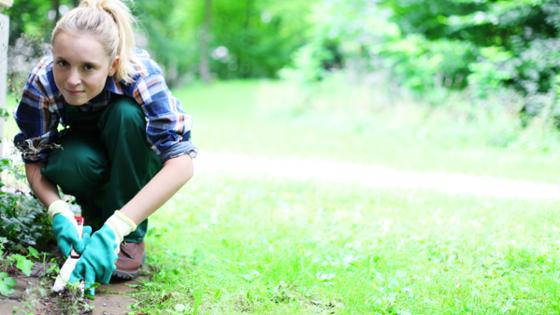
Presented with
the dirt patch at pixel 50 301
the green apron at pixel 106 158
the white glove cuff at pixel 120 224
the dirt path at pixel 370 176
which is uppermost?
the green apron at pixel 106 158

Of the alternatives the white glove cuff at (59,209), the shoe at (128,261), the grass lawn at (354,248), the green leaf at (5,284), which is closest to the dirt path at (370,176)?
the grass lawn at (354,248)

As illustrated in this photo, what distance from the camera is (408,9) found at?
32.9 feet

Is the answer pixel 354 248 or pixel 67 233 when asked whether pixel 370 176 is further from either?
pixel 67 233

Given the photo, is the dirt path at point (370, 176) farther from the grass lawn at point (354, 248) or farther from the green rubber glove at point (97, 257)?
the green rubber glove at point (97, 257)

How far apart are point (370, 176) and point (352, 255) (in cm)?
221

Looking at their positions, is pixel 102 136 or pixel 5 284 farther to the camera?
pixel 102 136

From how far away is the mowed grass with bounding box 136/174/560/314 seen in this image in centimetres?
219

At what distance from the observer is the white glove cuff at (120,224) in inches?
80.0

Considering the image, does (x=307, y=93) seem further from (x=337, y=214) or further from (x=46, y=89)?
(x=46, y=89)

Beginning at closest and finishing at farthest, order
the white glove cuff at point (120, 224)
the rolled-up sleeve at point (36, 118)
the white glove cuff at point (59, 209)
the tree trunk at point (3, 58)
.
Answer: the white glove cuff at point (120, 224)
the white glove cuff at point (59, 209)
the rolled-up sleeve at point (36, 118)
the tree trunk at point (3, 58)

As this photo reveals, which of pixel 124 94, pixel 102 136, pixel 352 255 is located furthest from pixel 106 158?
pixel 352 255

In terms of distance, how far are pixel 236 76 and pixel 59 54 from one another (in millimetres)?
26757

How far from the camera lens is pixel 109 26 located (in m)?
2.12

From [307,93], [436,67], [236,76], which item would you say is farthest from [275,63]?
[436,67]
